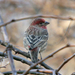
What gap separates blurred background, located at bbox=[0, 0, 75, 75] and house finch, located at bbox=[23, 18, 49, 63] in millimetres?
1400

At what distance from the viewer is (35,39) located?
4168 millimetres

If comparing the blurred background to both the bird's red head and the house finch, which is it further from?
the house finch

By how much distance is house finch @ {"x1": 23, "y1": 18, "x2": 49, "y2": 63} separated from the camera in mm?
3696

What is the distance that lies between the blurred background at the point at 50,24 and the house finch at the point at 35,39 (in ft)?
4.59

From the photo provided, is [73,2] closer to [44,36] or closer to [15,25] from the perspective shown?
[15,25]

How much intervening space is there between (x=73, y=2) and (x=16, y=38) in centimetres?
250

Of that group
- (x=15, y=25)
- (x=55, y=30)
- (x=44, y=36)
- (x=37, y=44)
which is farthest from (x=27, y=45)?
(x=15, y=25)

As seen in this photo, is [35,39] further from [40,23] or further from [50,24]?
[50,24]

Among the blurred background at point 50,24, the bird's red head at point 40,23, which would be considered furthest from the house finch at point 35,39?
the blurred background at point 50,24

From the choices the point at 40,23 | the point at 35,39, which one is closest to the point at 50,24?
the point at 40,23

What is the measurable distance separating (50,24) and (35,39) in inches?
97.7

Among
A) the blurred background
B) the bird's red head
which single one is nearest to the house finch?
the bird's red head

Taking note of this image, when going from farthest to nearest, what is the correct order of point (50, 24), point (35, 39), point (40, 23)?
1. point (50, 24)
2. point (40, 23)
3. point (35, 39)

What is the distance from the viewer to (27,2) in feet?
23.8
